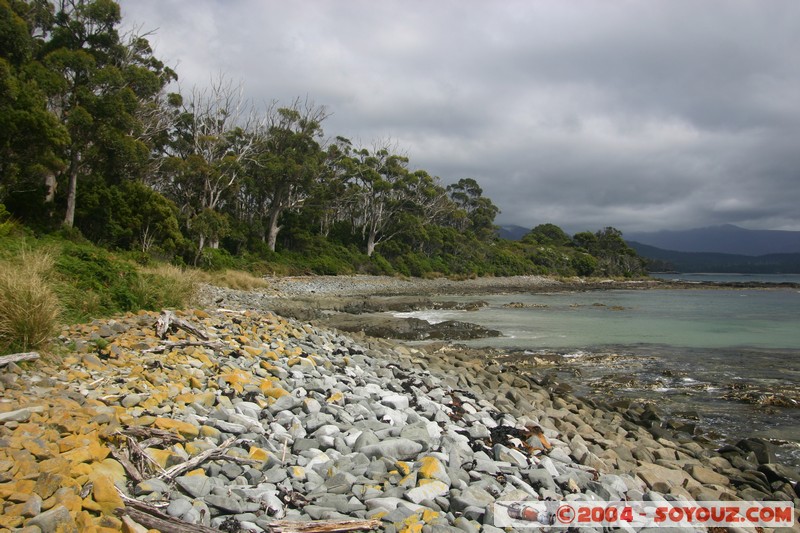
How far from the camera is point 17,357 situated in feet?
14.5

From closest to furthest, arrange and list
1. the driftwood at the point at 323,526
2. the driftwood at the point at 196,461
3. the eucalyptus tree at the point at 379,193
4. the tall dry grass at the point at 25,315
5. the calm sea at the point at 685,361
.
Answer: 1. the driftwood at the point at 323,526
2. the driftwood at the point at 196,461
3. the tall dry grass at the point at 25,315
4. the calm sea at the point at 685,361
5. the eucalyptus tree at the point at 379,193

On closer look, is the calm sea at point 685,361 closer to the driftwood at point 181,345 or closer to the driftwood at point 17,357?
the driftwood at point 181,345

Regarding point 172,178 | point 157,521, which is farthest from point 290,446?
point 172,178

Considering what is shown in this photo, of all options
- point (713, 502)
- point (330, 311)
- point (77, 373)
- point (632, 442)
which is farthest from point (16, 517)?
point (330, 311)

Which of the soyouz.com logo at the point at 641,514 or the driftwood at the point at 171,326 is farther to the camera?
the driftwood at the point at 171,326

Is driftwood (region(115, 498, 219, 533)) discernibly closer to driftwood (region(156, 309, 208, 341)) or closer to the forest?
driftwood (region(156, 309, 208, 341))

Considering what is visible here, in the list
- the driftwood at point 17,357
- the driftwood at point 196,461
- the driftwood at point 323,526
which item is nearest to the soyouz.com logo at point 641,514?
the driftwood at point 323,526

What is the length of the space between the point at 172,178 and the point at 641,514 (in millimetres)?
33334

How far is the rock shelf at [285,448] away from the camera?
110 inches

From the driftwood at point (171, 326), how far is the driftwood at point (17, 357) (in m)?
1.80

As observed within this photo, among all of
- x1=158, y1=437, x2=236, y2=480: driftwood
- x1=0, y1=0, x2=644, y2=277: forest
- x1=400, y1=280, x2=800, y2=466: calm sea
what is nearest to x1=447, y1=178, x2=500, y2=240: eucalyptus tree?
x1=0, y1=0, x2=644, y2=277: forest

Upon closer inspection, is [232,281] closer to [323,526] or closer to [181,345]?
[181,345]

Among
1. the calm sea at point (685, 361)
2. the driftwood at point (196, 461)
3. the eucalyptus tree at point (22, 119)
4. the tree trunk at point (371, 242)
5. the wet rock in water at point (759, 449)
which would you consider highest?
the eucalyptus tree at point (22, 119)

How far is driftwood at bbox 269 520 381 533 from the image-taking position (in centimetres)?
272
